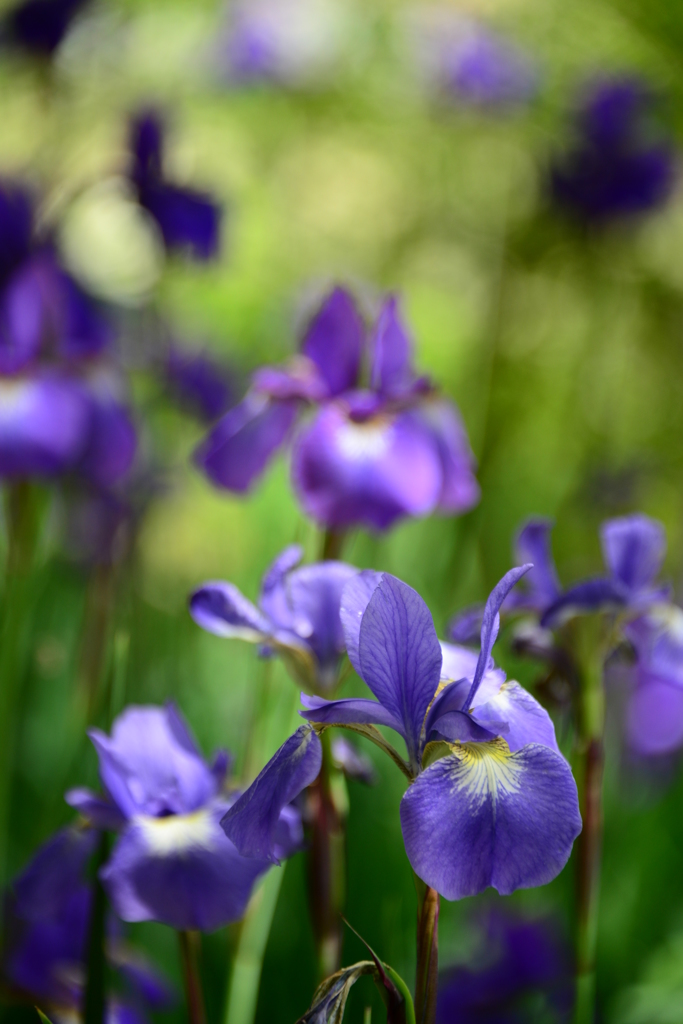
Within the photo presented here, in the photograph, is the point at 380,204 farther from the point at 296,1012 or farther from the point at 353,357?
the point at 296,1012

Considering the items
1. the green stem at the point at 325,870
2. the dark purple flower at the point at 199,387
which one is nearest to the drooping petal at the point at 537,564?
the green stem at the point at 325,870

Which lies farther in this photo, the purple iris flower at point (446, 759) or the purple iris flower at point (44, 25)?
the purple iris flower at point (44, 25)

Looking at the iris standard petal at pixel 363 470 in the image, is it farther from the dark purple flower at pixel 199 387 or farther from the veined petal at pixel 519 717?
the dark purple flower at pixel 199 387

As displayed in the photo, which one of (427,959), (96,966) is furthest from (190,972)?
(427,959)

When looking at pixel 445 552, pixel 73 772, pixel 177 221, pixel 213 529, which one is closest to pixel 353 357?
pixel 177 221

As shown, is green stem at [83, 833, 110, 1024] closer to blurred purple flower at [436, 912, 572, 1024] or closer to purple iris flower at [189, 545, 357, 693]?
purple iris flower at [189, 545, 357, 693]

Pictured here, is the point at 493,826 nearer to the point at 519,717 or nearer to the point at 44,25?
the point at 519,717
